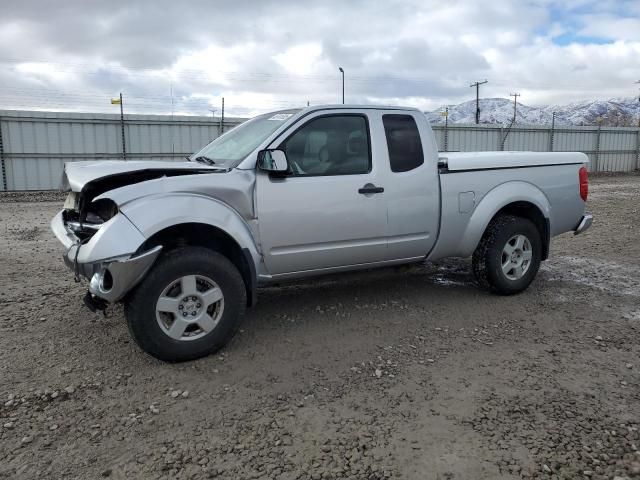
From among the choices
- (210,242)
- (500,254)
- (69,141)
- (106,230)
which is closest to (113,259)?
(106,230)

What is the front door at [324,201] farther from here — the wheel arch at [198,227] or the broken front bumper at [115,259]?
the broken front bumper at [115,259]

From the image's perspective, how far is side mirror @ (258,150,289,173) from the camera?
13.0 feet

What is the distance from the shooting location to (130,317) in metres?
3.57

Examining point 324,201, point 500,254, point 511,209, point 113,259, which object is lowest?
point 500,254

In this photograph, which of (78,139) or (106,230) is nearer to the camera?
(106,230)

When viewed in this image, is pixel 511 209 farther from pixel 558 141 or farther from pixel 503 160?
pixel 558 141

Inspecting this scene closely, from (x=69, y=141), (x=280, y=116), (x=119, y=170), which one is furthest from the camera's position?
(x=69, y=141)

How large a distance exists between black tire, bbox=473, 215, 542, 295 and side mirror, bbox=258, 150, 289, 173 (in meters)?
2.36

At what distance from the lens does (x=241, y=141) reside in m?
4.61

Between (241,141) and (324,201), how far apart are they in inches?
38.1

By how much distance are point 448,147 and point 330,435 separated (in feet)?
69.0

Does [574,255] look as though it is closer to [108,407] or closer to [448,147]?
[108,407]

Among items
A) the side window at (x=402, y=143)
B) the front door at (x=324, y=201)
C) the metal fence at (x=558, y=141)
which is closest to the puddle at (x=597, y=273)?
the side window at (x=402, y=143)

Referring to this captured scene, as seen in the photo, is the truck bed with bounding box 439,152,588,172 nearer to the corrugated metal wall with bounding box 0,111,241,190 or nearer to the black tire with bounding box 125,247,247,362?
the black tire with bounding box 125,247,247,362
